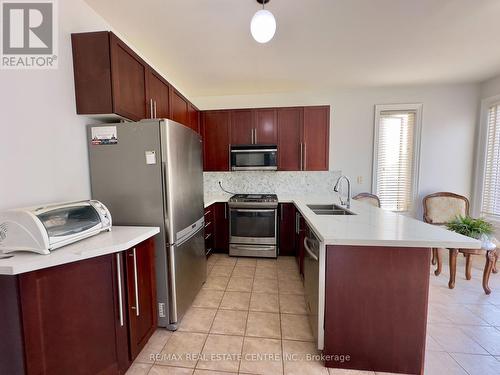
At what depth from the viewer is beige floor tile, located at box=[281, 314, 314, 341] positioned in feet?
5.49

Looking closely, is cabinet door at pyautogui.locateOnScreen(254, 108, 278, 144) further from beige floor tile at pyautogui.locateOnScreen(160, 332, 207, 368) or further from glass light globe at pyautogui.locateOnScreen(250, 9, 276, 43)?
beige floor tile at pyautogui.locateOnScreen(160, 332, 207, 368)

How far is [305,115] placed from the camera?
3.22 metres

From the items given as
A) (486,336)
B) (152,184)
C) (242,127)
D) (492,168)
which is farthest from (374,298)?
(492,168)

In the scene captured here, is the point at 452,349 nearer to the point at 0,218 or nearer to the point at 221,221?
the point at 221,221

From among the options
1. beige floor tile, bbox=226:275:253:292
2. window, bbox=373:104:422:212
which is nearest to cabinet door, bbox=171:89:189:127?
beige floor tile, bbox=226:275:253:292

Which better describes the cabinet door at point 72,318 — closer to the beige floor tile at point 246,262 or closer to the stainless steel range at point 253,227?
the beige floor tile at point 246,262

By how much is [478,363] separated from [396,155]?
9.14 ft

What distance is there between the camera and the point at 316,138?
10.6 feet

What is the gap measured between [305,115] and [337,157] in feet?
2.97

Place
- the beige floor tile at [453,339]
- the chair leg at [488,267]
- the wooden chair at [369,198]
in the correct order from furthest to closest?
the wooden chair at [369,198], the chair leg at [488,267], the beige floor tile at [453,339]

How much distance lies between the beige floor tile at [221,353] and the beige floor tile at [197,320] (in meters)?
0.13

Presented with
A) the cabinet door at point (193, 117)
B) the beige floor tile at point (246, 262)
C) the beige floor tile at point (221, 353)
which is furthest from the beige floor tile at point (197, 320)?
the cabinet door at point (193, 117)

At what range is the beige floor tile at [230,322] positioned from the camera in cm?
174

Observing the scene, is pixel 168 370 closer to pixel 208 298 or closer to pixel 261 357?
pixel 261 357
